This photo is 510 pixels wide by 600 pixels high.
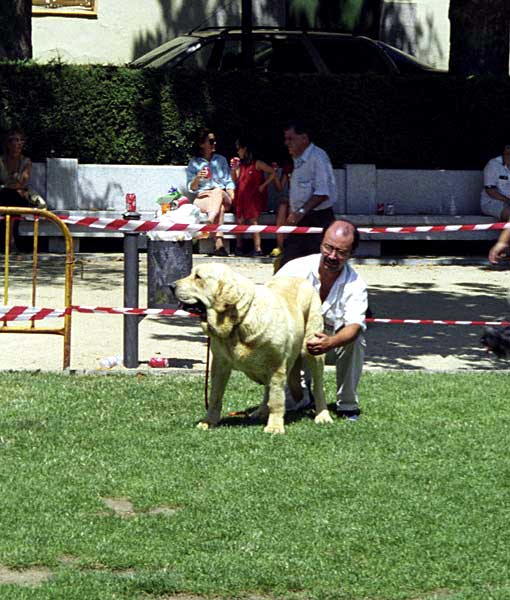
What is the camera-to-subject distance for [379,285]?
16.5m

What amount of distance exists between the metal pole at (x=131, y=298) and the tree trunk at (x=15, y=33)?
1054cm

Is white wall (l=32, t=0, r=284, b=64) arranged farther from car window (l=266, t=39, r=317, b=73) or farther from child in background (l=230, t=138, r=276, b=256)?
child in background (l=230, t=138, r=276, b=256)

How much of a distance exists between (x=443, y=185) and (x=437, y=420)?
37.1ft

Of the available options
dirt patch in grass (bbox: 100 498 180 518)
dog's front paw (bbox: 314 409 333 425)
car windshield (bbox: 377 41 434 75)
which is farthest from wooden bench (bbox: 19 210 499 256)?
dirt patch in grass (bbox: 100 498 180 518)

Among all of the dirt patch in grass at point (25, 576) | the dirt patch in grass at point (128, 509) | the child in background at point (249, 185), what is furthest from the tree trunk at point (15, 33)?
the dirt patch in grass at point (25, 576)

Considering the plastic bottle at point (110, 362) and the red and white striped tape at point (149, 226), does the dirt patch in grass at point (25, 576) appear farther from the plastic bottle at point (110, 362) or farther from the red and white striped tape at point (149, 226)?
the red and white striped tape at point (149, 226)

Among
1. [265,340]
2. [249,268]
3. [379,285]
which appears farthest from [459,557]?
[249,268]

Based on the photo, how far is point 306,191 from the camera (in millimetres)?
12477

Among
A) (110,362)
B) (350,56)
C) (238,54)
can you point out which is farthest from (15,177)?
(110,362)

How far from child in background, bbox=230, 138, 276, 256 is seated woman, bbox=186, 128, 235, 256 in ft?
0.53

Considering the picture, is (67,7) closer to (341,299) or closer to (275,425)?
(341,299)

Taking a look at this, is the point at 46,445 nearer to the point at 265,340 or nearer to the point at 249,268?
the point at 265,340

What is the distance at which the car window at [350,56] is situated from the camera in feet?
70.8

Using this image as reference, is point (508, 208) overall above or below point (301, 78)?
below
